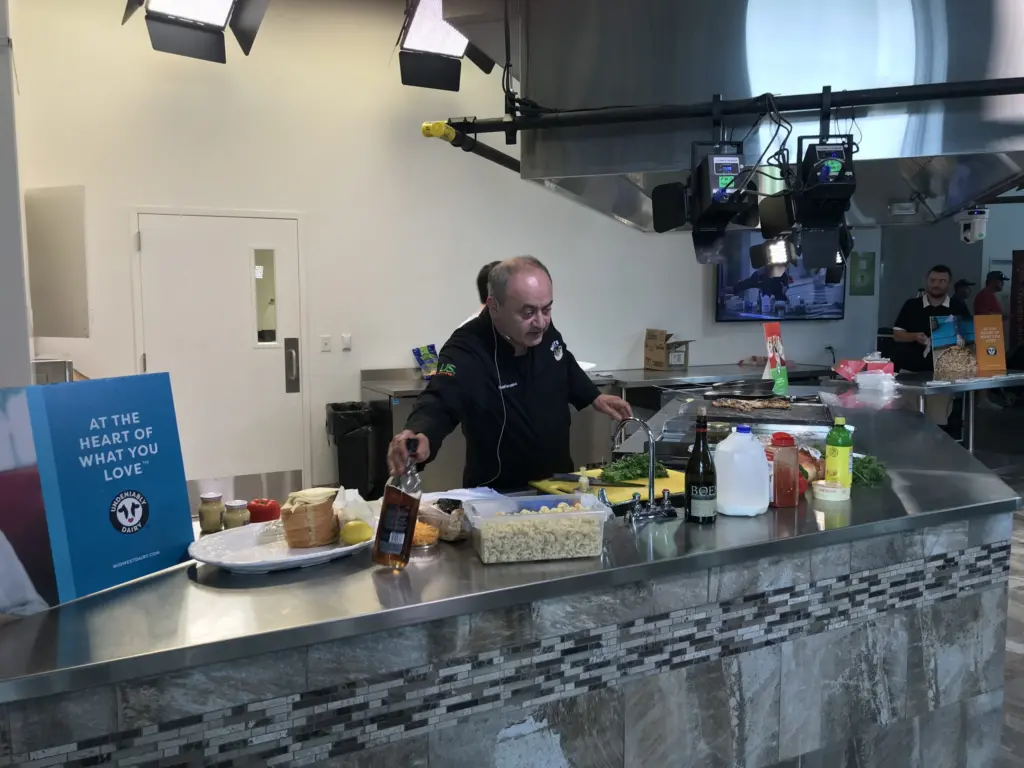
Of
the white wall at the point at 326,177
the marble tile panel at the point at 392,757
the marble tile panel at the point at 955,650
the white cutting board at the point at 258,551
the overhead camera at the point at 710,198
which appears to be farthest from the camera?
the white wall at the point at 326,177

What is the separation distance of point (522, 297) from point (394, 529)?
106 cm

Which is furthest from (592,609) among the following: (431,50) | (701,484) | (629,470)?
(431,50)

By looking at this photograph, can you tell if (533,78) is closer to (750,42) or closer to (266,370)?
(750,42)

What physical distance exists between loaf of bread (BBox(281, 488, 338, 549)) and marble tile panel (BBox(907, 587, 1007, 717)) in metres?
1.64

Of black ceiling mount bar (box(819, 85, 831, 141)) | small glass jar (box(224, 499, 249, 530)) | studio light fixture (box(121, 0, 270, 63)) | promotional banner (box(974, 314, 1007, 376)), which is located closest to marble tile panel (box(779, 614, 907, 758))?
small glass jar (box(224, 499, 249, 530))

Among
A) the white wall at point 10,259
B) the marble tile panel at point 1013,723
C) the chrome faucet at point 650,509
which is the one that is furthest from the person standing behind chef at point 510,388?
the marble tile panel at point 1013,723

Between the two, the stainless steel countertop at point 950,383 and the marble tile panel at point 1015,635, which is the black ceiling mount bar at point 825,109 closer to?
the marble tile panel at point 1015,635

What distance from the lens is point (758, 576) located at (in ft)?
6.55

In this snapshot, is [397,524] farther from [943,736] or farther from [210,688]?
[943,736]

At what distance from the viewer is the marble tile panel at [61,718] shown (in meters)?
1.29

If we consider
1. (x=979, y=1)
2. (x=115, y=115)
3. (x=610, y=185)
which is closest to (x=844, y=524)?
(x=610, y=185)

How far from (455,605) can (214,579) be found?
0.51 metres

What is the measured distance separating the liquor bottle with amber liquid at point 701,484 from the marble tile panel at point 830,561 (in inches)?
11.4

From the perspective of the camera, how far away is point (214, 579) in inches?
65.4
